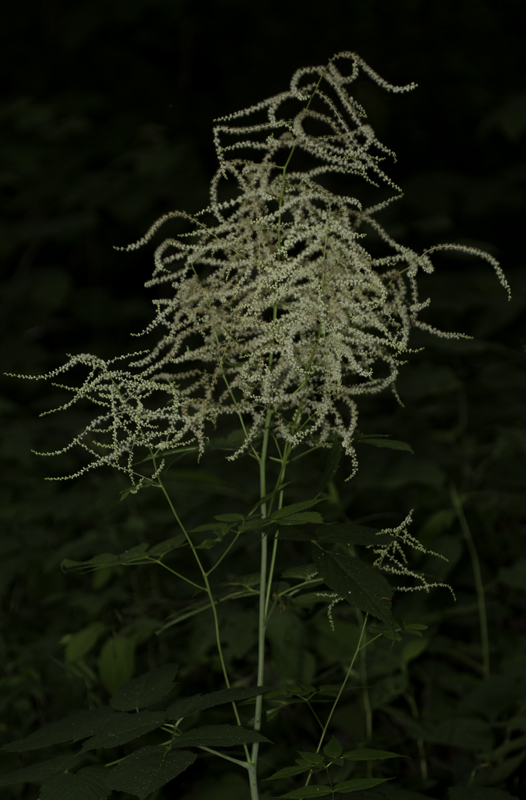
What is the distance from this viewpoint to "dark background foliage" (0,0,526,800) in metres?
2.23

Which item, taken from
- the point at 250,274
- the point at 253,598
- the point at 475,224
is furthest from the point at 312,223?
the point at 475,224

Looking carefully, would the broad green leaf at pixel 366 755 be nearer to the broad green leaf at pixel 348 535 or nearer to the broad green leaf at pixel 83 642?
the broad green leaf at pixel 348 535

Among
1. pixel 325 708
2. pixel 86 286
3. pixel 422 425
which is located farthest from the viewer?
pixel 86 286

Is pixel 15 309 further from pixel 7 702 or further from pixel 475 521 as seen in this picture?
pixel 475 521

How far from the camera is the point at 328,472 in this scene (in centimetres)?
110

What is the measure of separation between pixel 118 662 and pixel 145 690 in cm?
89

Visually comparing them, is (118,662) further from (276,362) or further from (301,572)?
(276,362)

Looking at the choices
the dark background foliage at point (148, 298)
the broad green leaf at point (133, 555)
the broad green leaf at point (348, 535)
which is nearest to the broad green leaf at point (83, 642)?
the dark background foliage at point (148, 298)

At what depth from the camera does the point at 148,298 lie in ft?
13.7

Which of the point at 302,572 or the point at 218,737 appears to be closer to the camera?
the point at 218,737

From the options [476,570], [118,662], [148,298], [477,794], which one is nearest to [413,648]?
[476,570]

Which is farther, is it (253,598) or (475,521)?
(475,521)

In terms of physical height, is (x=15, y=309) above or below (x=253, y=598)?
above

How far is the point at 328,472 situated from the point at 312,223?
1.44 feet
